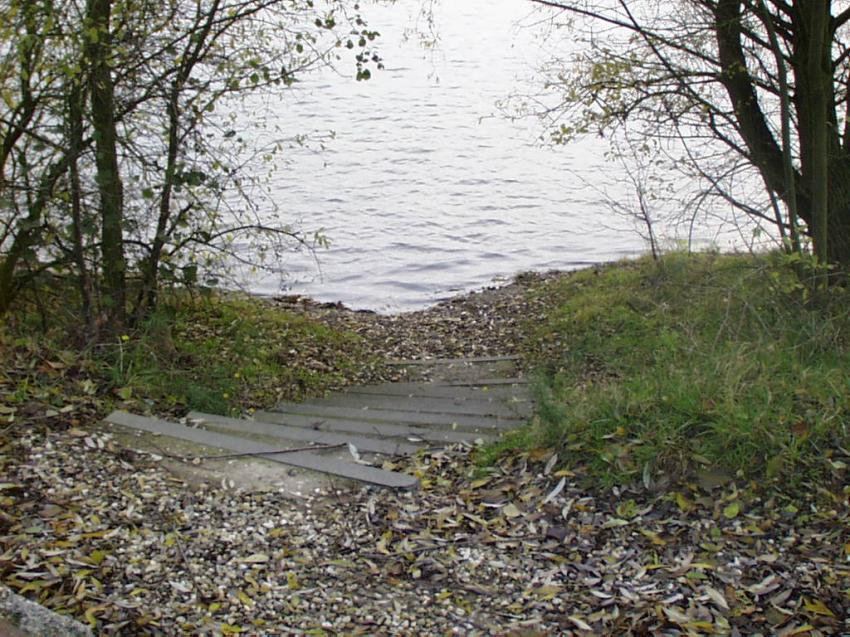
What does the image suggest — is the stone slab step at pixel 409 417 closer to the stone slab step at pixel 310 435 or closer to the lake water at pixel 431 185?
the stone slab step at pixel 310 435

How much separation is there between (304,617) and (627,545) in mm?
1378

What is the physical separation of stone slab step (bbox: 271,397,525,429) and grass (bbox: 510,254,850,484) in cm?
36

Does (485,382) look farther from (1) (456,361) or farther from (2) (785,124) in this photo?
(2) (785,124)

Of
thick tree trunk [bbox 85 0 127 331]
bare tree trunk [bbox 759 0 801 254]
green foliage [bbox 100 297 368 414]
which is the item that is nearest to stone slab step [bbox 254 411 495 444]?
green foliage [bbox 100 297 368 414]

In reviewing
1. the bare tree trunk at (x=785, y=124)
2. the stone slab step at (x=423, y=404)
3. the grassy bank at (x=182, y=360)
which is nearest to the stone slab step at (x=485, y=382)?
the stone slab step at (x=423, y=404)

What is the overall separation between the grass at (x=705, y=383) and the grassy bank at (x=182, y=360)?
190 cm

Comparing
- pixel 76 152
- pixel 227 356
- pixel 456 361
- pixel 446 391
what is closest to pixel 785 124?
pixel 446 391

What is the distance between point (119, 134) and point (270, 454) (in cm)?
296

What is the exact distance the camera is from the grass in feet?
14.1

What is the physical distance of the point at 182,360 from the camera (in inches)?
261

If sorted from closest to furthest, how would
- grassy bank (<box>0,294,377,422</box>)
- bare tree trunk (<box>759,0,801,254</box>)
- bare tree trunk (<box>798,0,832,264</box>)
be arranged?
grassy bank (<box>0,294,377,422</box>)
bare tree trunk (<box>798,0,832,264</box>)
bare tree trunk (<box>759,0,801,254</box>)

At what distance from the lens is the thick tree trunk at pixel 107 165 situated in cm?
579

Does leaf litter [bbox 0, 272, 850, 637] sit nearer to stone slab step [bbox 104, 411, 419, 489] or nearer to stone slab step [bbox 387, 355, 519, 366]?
stone slab step [bbox 104, 411, 419, 489]

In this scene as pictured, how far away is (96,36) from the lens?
211 inches
